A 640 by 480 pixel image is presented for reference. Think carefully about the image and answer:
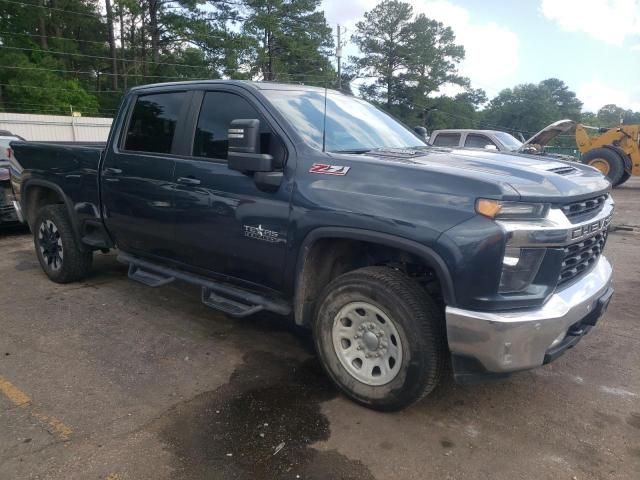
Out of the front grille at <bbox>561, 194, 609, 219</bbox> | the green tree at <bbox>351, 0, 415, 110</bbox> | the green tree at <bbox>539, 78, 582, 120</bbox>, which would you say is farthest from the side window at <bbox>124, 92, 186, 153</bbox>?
the green tree at <bbox>539, 78, 582, 120</bbox>

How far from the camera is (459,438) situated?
9.29 ft

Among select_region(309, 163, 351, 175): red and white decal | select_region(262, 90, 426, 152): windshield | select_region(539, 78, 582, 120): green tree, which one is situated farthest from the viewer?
select_region(539, 78, 582, 120): green tree

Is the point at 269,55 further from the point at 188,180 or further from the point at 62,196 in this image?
the point at 188,180

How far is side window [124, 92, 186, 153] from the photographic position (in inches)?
162

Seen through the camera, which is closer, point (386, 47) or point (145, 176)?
point (145, 176)

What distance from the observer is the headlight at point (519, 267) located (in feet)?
8.27

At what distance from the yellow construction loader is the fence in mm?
22292

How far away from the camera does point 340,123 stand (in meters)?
3.73

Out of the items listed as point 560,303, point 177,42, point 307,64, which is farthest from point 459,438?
point 307,64

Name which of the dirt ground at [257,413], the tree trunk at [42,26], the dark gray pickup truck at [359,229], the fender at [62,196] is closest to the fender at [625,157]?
the dirt ground at [257,413]

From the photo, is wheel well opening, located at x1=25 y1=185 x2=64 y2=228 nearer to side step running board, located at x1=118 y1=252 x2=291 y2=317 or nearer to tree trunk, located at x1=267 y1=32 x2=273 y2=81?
side step running board, located at x1=118 y1=252 x2=291 y2=317

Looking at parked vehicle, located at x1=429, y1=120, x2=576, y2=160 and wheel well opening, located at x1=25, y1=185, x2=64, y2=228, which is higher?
parked vehicle, located at x1=429, y1=120, x2=576, y2=160

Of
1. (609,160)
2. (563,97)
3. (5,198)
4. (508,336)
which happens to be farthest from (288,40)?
(563,97)

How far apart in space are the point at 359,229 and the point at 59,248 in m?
3.83
